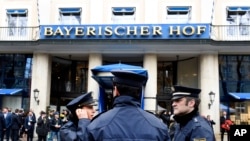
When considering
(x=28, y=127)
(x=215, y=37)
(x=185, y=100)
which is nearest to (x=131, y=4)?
(x=215, y=37)

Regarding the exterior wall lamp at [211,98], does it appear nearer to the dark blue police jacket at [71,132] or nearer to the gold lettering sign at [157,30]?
the gold lettering sign at [157,30]

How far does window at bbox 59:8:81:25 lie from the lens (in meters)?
28.0

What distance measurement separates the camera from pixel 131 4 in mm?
27562

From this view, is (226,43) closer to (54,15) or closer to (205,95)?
(205,95)

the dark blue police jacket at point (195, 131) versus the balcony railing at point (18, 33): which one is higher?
the balcony railing at point (18, 33)

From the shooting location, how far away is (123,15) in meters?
27.7

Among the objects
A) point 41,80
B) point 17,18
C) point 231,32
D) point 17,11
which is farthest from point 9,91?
point 231,32

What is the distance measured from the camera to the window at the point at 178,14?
2708 centimetres

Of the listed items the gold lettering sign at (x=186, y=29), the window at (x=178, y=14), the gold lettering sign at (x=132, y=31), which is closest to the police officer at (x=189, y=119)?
the gold lettering sign at (x=186, y=29)

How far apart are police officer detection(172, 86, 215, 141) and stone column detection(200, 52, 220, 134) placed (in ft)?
64.5

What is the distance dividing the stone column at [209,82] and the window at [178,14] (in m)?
2.93

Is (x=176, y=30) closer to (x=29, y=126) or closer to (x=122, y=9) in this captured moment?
(x=122, y=9)

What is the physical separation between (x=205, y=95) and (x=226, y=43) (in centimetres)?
349

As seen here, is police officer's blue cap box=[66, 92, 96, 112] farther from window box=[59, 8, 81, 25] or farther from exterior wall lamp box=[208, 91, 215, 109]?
window box=[59, 8, 81, 25]
